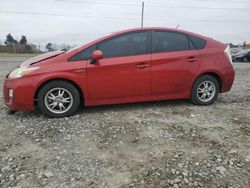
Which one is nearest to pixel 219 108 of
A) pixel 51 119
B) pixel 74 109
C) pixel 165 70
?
pixel 165 70

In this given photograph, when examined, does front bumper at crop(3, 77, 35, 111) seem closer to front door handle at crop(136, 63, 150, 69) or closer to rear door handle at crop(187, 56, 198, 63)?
front door handle at crop(136, 63, 150, 69)

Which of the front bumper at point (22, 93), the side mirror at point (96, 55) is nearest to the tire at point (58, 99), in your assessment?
the front bumper at point (22, 93)

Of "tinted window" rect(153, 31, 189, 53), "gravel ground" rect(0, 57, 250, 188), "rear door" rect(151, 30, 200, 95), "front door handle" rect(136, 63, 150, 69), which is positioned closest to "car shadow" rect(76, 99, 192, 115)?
"gravel ground" rect(0, 57, 250, 188)

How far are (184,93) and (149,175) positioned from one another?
2.78 m

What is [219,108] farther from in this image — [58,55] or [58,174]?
[58,174]

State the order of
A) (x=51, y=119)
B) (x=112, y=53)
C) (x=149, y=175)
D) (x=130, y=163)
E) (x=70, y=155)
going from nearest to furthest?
(x=149, y=175) → (x=130, y=163) → (x=70, y=155) → (x=51, y=119) → (x=112, y=53)

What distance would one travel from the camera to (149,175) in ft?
8.96

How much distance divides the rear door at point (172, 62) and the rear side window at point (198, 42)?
0.09m

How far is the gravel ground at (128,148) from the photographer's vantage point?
2.69 meters

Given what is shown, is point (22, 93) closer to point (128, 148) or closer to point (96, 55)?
point (96, 55)

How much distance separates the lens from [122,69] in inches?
187

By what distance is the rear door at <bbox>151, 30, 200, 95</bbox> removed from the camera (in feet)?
16.3

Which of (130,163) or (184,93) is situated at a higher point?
(184,93)

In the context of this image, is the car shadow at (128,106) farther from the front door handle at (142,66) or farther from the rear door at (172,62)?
the front door handle at (142,66)
